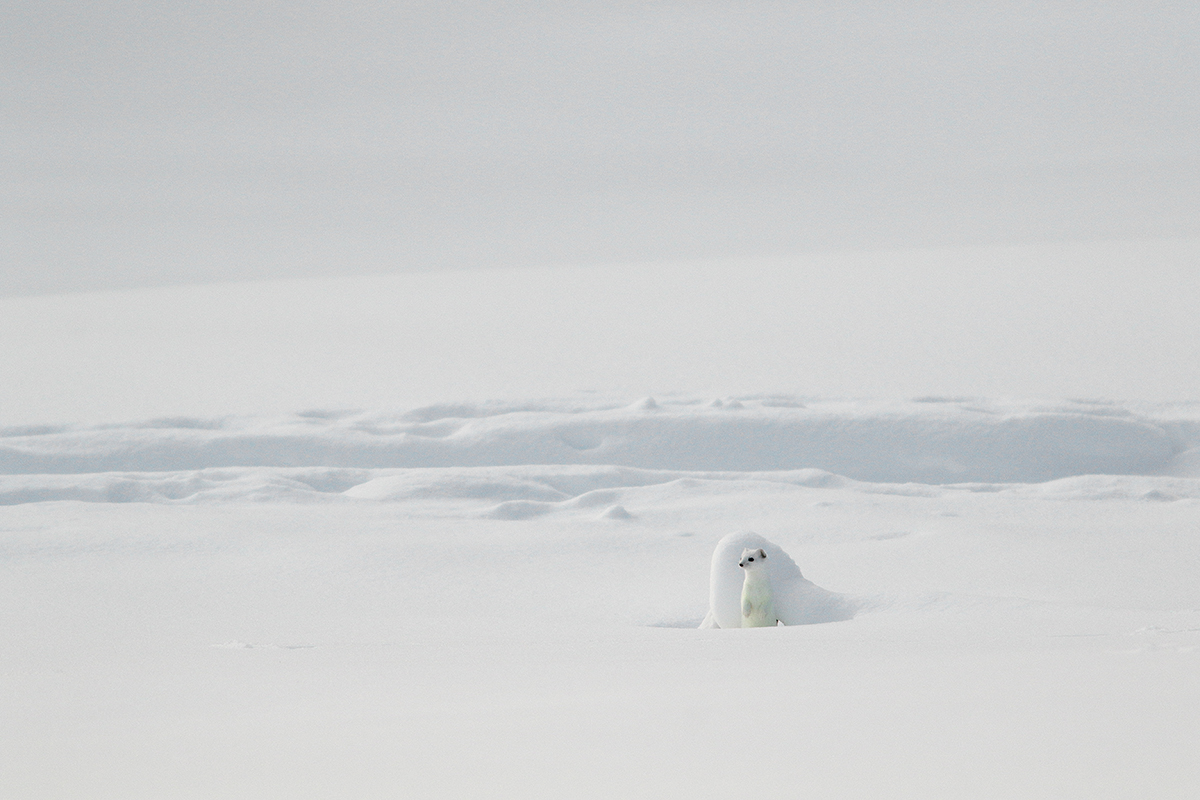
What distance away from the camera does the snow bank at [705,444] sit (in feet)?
35.6

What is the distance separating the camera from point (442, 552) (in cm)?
633

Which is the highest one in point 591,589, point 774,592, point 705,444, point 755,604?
point 705,444

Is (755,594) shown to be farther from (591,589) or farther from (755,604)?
(591,589)

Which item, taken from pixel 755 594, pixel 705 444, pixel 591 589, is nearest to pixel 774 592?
pixel 755 594

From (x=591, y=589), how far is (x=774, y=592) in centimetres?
112

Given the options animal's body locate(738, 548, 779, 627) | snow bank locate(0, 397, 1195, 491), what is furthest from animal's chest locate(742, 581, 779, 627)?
snow bank locate(0, 397, 1195, 491)

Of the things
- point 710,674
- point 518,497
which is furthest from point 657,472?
point 710,674

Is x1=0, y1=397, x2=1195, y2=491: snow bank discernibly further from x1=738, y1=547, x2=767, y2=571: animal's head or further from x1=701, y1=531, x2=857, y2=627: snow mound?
x1=738, y1=547, x2=767, y2=571: animal's head

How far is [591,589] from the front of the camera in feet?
18.4

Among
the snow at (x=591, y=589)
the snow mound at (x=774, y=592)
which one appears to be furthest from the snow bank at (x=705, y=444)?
the snow mound at (x=774, y=592)

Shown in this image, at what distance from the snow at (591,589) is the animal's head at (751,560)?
0.68 ft

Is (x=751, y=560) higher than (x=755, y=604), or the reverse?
(x=751, y=560)

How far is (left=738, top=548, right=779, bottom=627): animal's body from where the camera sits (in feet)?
15.5

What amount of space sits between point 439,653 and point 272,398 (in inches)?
492
